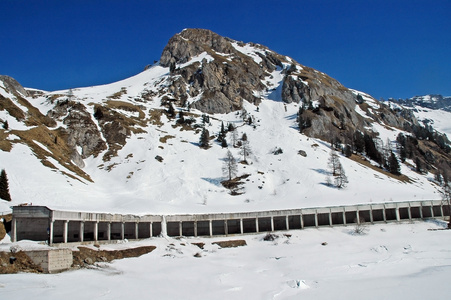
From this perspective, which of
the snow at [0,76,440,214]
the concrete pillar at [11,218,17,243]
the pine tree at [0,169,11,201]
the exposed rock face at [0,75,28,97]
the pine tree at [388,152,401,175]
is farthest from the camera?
the exposed rock face at [0,75,28,97]

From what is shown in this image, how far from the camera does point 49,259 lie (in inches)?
1028

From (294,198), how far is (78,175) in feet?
140

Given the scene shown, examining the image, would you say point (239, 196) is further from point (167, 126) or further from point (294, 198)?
point (167, 126)

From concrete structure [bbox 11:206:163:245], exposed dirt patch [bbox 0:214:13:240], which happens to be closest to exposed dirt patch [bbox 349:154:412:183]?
concrete structure [bbox 11:206:163:245]

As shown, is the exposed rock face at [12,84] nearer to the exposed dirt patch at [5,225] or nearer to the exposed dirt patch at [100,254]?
the exposed dirt patch at [5,225]

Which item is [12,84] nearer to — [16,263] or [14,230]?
[14,230]

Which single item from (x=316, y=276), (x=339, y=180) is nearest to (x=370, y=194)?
(x=339, y=180)

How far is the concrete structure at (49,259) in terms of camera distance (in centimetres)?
2608

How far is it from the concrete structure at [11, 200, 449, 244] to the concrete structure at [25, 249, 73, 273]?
7028 mm

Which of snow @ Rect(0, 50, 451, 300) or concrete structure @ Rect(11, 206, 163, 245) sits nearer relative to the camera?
snow @ Rect(0, 50, 451, 300)

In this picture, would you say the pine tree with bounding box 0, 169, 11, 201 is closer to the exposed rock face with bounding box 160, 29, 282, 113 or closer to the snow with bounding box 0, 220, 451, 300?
the snow with bounding box 0, 220, 451, 300

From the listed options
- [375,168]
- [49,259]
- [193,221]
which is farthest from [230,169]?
[49,259]

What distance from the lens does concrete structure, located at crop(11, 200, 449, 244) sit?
3541cm

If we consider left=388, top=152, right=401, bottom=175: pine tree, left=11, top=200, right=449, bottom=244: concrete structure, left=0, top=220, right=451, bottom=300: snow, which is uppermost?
left=388, top=152, right=401, bottom=175: pine tree
